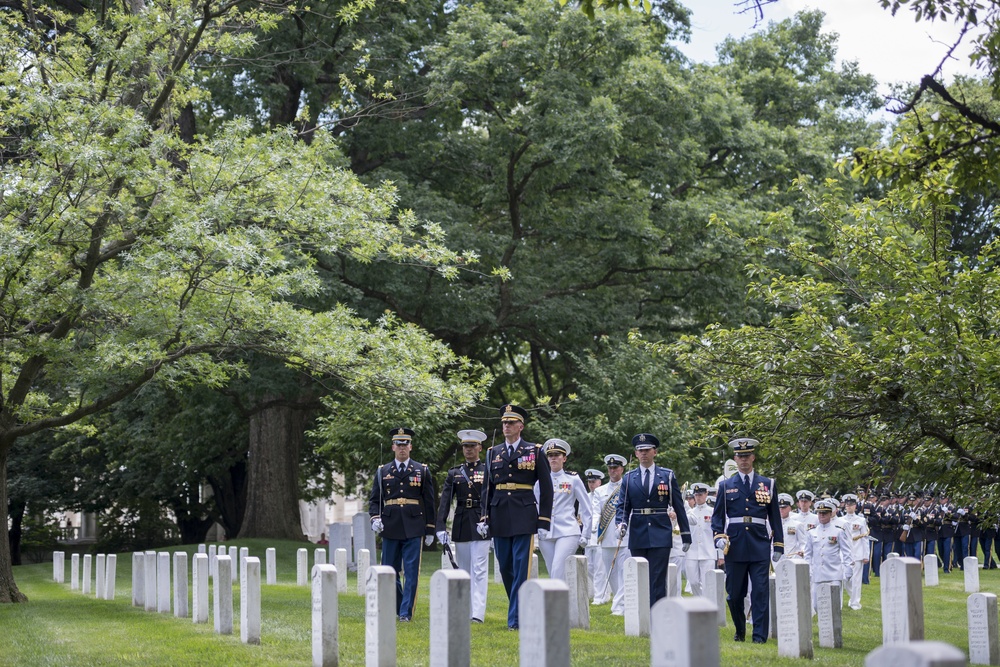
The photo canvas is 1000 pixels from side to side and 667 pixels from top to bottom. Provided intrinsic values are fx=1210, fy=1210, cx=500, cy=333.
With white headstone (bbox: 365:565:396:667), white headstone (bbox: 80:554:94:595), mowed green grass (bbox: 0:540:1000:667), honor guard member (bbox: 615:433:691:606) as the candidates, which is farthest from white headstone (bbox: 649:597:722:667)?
white headstone (bbox: 80:554:94:595)

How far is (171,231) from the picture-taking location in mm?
16000

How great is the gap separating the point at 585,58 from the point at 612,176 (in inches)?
106

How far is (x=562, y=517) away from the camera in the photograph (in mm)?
14789

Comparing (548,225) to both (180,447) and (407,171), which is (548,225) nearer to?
(407,171)

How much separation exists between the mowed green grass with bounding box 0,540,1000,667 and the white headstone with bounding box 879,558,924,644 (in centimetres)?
82

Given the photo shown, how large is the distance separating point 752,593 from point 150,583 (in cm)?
811

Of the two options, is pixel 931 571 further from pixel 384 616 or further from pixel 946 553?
pixel 384 616

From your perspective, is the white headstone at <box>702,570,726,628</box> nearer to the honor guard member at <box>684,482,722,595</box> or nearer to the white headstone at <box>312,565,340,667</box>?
the white headstone at <box>312,565,340,667</box>

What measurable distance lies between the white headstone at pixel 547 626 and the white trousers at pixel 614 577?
10.9 metres

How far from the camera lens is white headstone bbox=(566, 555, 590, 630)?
12422 mm

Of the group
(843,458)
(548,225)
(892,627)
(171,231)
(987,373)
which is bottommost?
(892,627)

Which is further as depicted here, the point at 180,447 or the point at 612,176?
the point at 180,447

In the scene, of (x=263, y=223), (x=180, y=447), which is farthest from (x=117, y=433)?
(x=263, y=223)

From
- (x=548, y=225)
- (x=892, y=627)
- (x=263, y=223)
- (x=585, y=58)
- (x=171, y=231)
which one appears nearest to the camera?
(x=892, y=627)
